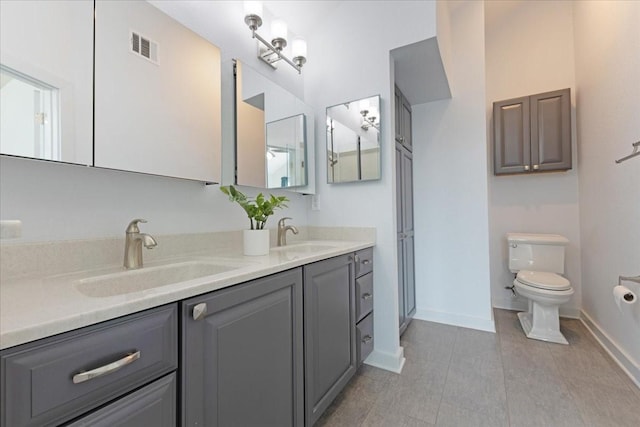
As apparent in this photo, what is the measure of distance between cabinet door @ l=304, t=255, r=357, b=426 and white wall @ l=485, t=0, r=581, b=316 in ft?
7.54

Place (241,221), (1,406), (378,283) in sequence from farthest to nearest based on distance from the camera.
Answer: (378,283), (241,221), (1,406)

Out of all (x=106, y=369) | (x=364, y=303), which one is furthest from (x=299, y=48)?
(x=106, y=369)

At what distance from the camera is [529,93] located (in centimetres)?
282

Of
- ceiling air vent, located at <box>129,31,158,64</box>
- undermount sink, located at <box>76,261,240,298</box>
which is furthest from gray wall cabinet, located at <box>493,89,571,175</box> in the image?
ceiling air vent, located at <box>129,31,158,64</box>

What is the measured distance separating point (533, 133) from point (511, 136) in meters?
0.18

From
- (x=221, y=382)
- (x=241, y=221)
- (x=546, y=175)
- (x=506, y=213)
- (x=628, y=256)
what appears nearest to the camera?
(x=221, y=382)

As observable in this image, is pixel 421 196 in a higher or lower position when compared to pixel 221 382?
higher

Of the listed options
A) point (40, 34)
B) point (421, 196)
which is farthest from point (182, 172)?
point (421, 196)

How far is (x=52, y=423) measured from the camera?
0.48 metres

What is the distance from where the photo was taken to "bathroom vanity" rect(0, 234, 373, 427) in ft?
1.57

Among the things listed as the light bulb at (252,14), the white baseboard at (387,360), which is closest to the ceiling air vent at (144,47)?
the light bulb at (252,14)

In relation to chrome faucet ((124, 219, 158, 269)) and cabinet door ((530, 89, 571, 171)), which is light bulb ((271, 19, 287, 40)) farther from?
cabinet door ((530, 89, 571, 171))

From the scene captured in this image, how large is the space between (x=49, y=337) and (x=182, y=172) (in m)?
0.89

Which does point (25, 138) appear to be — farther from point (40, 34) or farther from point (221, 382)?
point (221, 382)
